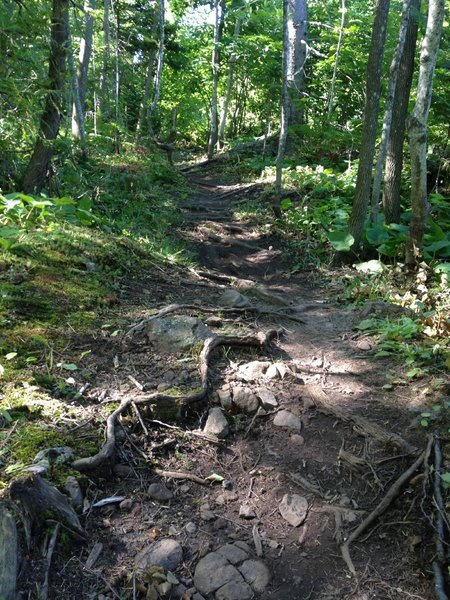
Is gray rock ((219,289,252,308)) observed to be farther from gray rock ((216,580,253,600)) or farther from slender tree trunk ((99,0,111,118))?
slender tree trunk ((99,0,111,118))

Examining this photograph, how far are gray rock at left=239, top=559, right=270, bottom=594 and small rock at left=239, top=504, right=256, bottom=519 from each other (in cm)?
34

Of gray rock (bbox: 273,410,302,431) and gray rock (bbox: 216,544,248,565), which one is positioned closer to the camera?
gray rock (bbox: 216,544,248,565)

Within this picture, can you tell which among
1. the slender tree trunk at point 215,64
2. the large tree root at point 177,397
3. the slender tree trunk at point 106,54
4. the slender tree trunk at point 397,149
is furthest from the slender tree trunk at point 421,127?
the slender tree trunk at point 215,64

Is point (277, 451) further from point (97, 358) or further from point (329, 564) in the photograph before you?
point (97, 358)

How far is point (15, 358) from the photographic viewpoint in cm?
361

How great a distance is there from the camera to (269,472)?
332 cm

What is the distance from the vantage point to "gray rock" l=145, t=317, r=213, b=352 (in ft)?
14.4

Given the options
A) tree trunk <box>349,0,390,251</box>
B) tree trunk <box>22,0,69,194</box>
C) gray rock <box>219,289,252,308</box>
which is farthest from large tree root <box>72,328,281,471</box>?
tree trunk <box>22,0,69,194</box>

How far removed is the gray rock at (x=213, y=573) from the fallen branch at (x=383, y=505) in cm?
65

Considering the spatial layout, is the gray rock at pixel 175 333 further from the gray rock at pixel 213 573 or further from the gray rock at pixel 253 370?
the gray rock at pixel 213 573

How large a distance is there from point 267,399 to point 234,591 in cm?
163

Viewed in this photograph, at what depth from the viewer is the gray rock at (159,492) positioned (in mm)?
2902

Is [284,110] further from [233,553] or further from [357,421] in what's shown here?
[233,553]

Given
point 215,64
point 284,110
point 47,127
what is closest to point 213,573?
point 47,127
